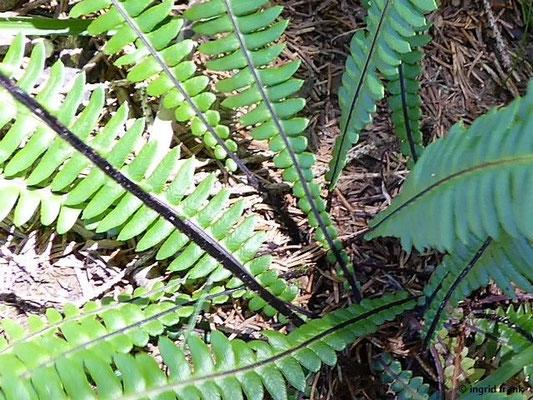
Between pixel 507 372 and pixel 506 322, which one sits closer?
pixel 507 372

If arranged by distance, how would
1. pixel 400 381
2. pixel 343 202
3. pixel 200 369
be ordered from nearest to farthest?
pixel 200 369
pixel 400 381
pixel 343 202

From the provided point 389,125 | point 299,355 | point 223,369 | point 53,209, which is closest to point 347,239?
point 389,125

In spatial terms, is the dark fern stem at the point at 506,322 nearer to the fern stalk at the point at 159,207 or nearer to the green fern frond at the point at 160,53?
the fern stalk at the point at 159,207

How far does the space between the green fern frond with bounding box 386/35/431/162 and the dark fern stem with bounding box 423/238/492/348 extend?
0.36 meters

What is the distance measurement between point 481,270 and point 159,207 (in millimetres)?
707

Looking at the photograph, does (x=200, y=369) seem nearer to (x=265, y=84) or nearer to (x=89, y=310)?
(x=89, y=310)

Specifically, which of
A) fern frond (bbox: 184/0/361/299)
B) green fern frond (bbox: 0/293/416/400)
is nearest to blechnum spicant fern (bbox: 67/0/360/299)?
fern frond (bbox: 184/0/361/299)

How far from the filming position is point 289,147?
1.53 metres

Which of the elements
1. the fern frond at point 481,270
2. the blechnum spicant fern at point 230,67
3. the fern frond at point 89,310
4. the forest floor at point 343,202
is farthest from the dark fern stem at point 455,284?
the fern frond at point 89,310

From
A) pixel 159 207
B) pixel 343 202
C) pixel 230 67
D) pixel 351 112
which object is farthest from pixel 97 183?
pixel 343 202

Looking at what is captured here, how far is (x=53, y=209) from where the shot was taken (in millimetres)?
1340

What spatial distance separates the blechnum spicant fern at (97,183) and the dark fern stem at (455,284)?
0.38 metres

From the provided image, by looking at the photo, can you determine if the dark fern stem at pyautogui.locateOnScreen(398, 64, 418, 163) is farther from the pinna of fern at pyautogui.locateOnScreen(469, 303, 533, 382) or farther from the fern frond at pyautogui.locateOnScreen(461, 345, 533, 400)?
the fern frond at pyautogui.locateOnScreen(461, 345, 533, 400)

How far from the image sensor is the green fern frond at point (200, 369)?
1145 millimetres
